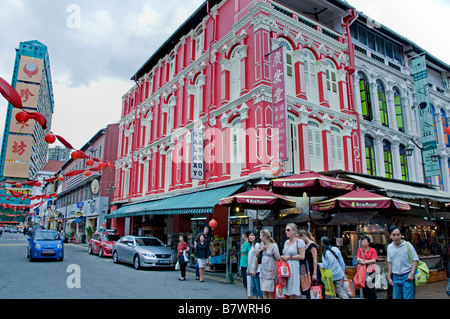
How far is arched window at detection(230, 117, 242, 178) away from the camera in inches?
598

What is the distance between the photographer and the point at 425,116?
64.6ft

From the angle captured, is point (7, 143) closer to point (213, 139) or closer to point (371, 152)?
point (213, 139)

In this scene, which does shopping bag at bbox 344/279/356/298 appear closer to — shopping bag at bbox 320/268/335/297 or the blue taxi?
shopping bag at bbox 320/268/335/297

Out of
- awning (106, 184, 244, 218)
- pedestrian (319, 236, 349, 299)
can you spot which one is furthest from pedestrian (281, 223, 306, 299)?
awning (106, 184, 244, 218)

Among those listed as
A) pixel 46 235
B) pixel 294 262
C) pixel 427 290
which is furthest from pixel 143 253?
pixel 427 290

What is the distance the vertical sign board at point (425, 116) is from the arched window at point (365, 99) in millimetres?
4016

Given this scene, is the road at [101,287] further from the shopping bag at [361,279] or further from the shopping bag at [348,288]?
the shopping bag at [361,279]

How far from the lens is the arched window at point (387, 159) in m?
18.3

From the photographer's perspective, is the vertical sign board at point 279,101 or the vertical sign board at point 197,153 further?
the vertical sign board at point 197,153

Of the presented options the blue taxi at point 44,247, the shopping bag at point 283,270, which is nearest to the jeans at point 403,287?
the shopping bag at point 283,270

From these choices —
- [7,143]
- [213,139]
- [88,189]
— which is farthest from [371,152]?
[7,143]

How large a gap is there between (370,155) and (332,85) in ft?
14.4
